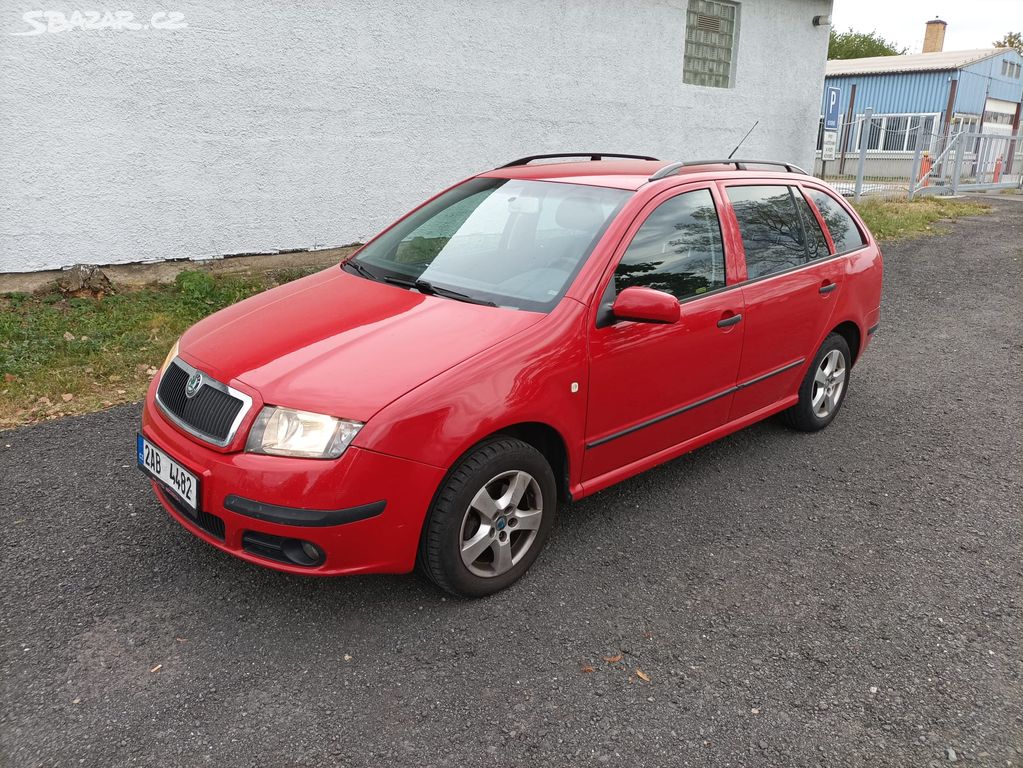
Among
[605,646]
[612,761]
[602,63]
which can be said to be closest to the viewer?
[612,761]

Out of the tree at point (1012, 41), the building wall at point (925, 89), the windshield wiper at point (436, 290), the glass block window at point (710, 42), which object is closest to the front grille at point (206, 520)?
the windshield wiper at point (436, 290)

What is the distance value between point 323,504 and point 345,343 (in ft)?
2.21

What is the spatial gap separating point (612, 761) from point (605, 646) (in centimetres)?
54

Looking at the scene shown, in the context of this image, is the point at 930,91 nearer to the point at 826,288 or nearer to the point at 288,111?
the point at 288,111

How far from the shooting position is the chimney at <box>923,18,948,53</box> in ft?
130

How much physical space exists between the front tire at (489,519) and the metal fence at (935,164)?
14.9 metres

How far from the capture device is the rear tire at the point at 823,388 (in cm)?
471

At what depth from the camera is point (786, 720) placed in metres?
2.54

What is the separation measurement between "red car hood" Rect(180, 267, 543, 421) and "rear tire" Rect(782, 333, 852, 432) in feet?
7.74

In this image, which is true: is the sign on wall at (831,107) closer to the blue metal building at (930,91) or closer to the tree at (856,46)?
the blue metal building at (930,91)

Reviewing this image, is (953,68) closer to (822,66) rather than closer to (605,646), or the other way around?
(822,66)

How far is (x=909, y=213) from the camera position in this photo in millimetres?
14711

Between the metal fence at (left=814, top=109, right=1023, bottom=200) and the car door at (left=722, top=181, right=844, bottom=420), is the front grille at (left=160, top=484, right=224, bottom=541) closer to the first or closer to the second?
the car door at (left=722, top=181, right=844, bottom=420)

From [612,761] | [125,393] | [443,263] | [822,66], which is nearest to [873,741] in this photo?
[612,761]
